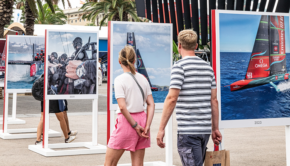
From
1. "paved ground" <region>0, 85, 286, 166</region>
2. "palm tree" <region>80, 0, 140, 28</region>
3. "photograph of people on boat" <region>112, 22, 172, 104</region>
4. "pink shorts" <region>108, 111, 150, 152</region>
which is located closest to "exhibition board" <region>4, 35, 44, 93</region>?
"paved ground" <region>0, 85, 286, 166</region>

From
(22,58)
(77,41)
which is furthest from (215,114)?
(22,58)

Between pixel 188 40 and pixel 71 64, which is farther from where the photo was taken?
pixel 71 64

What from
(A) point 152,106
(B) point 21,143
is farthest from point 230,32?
(B) point 21,143

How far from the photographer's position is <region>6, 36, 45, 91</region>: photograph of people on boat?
32.7 ft

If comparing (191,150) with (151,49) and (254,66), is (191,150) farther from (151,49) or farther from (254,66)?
(151,49)

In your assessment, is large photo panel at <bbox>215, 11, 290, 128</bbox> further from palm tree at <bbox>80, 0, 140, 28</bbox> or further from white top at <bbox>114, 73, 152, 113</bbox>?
palm tree at <bbox>80, 0, 140, 28</bbox>

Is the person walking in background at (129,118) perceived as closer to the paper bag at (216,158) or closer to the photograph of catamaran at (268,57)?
the paper bag at (216,158)

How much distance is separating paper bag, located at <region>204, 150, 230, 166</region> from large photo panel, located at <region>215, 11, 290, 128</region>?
2.02ft

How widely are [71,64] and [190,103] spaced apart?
4.48m

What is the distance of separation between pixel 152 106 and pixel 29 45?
6689 millimetres

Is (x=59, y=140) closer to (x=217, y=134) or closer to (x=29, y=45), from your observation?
(x=29, y=45)

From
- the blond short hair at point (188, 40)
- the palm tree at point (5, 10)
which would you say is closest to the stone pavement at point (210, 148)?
the blond short hair at point (188, 40)

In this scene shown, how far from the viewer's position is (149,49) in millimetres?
6070

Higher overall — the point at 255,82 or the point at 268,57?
the point at 268,57
